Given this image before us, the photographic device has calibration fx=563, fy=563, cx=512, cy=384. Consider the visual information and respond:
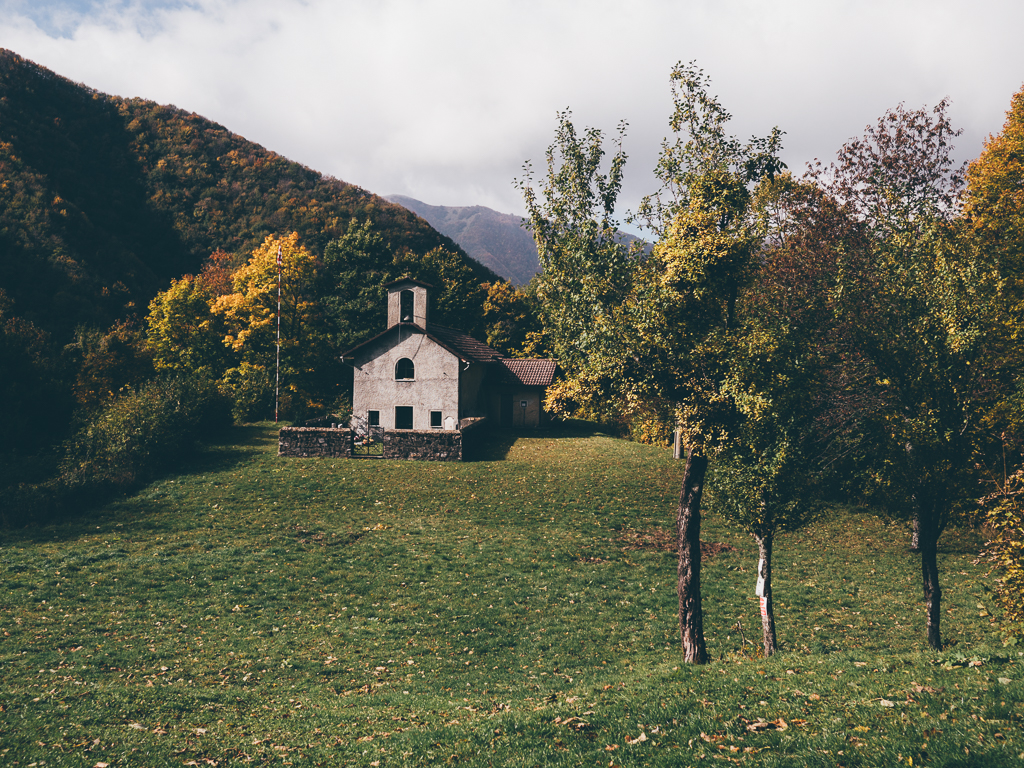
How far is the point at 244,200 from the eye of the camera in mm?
76812

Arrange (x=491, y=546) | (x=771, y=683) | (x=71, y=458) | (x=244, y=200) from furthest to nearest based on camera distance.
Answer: (x=244, y=200)
(x=71, y=458)
(x=491, y=546)
(x=771, y=683)

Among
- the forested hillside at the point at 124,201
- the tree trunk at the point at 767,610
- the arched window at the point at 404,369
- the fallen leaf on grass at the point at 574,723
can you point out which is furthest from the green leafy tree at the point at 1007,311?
the forested hillside at the point at 124,201

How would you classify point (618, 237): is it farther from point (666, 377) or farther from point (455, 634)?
point (455, 634)

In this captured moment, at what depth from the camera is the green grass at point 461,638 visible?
23.7ft

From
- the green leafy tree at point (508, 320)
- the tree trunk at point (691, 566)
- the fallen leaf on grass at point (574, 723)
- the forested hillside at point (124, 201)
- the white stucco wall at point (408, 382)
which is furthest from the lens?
the green leafy tree at point (508, 320)

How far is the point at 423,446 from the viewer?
30.5 metres

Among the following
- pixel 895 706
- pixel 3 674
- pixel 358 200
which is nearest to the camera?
pixel 895 706

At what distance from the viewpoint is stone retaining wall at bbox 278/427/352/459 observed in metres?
30.6

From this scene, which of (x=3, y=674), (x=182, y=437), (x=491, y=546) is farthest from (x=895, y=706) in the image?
(x=182, y=437)

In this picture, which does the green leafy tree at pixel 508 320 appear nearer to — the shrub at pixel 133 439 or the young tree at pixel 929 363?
the shrub at pixel 133 439

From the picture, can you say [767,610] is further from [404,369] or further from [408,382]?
[404,369]

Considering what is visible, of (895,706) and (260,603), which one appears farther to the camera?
(260,603)

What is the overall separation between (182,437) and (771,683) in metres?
30.1

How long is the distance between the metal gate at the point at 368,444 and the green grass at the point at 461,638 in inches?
163
